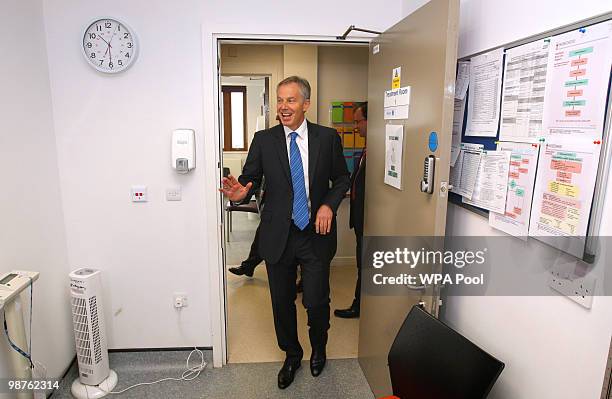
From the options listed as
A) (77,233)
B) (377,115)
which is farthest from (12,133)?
(377,115)

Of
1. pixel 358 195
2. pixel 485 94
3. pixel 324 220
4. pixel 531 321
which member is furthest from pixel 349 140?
pixel 531 321

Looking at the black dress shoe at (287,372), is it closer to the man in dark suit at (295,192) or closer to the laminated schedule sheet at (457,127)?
the man in dark suit at (295,192)

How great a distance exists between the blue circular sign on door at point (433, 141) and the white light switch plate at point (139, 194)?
169cm

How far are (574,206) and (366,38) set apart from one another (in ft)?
5.39

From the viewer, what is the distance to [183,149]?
2.37 meters

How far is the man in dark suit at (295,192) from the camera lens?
7.23 ft

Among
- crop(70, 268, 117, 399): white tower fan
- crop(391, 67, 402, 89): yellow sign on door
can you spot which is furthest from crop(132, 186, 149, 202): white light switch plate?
crop(391, 67, 402, 89): yellow sign on door

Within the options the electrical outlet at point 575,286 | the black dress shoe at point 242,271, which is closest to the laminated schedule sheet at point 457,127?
the electrical outlet at point 575,286

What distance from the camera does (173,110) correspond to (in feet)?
7.89

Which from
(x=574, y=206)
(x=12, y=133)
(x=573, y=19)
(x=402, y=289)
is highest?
(x=573, y=19)

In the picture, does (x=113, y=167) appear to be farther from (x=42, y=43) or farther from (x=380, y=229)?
(x=380, y=229)

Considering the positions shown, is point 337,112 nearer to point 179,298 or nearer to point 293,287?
point 293,287

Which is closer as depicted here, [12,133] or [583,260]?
[583,260]

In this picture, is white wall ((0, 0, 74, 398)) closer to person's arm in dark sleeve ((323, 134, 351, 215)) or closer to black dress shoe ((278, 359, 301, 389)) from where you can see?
black dress shoe ((278, 359, 301, 389))
